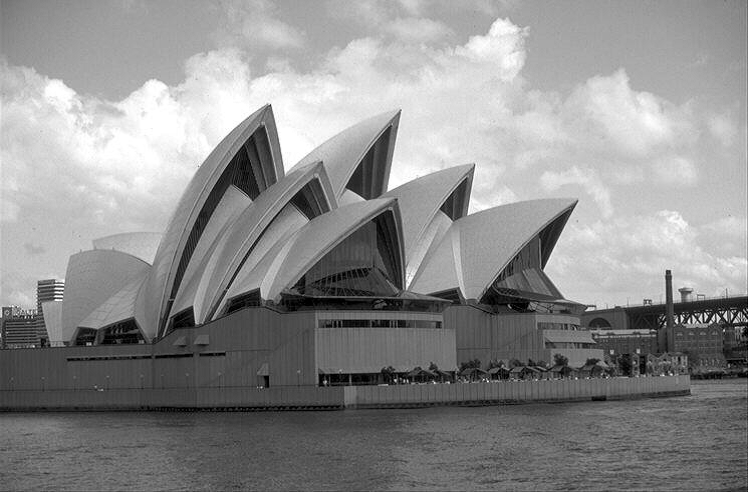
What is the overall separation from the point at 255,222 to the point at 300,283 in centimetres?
517

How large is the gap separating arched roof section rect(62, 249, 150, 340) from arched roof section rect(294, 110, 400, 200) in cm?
1482

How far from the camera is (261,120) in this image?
73938 millimetres

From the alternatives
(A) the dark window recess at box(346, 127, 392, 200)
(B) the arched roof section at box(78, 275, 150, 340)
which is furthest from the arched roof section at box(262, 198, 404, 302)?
(B) the arched roof section at box(78, 275, 150, 340)

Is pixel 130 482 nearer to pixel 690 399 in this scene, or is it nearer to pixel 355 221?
pixel 355 221

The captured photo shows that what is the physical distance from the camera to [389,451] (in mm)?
43438

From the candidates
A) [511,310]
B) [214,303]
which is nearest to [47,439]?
[214,303]

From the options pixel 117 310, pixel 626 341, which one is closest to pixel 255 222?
pixel 117 310

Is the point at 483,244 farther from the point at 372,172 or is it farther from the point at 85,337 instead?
the point at 85,337

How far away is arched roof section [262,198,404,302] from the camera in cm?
7200

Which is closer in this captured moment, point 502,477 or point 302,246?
point 502,477

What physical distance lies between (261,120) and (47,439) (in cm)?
2892

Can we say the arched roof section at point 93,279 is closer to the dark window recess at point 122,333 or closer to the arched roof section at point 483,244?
the dark window recess at point 122,333

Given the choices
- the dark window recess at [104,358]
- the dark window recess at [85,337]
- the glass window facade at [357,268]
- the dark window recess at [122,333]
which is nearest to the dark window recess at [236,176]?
the dark window recess at [122,333]

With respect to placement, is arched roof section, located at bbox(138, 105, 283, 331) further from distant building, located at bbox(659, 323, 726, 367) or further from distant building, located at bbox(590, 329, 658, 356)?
distant building, located at bbox(659, 323, 726, 367)
